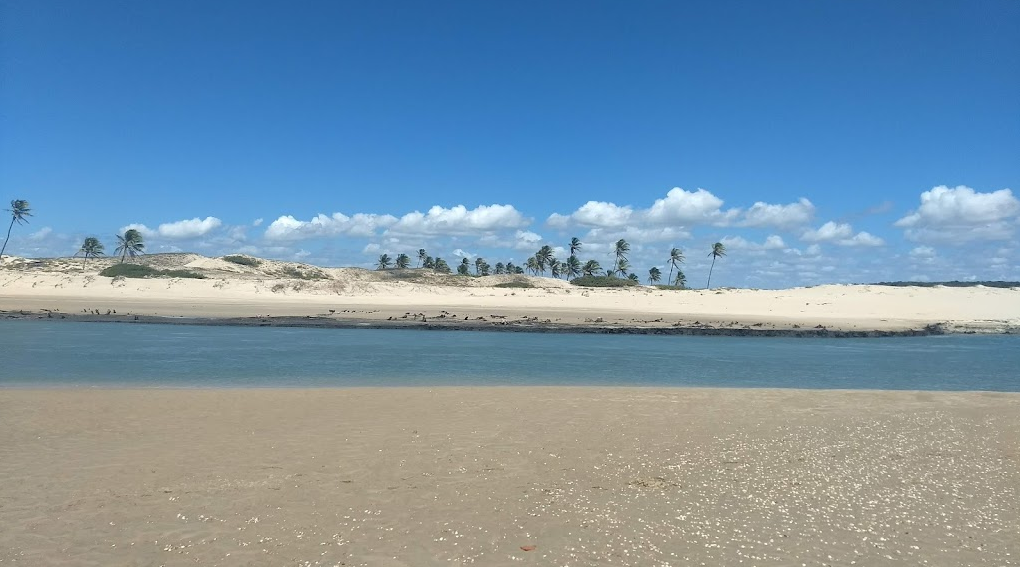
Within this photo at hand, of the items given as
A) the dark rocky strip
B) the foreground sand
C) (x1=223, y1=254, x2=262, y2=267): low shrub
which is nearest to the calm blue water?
the dark rocky strip

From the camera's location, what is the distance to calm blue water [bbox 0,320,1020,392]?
1698cm

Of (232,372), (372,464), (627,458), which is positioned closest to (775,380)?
(627,458)

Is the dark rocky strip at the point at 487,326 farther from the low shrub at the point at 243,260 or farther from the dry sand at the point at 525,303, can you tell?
the low shrub at the point at 243,260

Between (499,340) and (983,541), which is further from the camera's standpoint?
(499,340)

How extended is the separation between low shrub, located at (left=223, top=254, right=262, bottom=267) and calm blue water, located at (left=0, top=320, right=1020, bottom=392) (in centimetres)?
6344

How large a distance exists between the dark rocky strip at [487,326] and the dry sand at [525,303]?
188 cm

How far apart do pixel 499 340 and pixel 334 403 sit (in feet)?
62.1

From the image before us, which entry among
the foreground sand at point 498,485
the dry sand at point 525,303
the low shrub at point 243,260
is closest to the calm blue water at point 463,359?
the foreground sand at point 498,485

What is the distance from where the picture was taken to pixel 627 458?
834cm

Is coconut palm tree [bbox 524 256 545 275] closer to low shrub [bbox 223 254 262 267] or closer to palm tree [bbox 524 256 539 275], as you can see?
palm tree [bbox 524 256 539 275]

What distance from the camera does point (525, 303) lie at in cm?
5541

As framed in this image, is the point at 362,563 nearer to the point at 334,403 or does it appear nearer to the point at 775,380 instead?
the point at 334,403

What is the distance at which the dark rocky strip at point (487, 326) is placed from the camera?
120ft

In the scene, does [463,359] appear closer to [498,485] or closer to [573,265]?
[498,485]
